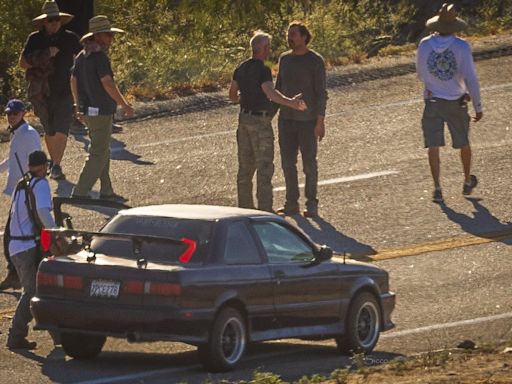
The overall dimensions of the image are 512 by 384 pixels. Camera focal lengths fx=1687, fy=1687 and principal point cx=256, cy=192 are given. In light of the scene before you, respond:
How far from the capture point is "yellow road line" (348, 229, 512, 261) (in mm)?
17641

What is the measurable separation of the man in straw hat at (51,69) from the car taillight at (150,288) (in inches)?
291

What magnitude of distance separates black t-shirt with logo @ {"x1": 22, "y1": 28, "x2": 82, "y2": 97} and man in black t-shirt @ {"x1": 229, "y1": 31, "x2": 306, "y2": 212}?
7.84ft

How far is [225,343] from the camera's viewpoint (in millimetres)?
12953

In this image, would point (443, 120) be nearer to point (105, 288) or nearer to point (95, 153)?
point (95, 153)

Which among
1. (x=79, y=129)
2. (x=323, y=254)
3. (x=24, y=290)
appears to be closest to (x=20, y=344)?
(x=24, y=290)

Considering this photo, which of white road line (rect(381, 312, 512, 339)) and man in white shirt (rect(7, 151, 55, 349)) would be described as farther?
white road line (rect(381, 312, 512, 339))

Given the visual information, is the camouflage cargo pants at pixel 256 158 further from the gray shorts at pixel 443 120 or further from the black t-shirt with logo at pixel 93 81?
the gray shorts at pixel 443 120

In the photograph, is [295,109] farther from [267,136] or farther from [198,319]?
[198,319]

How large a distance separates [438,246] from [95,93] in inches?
164

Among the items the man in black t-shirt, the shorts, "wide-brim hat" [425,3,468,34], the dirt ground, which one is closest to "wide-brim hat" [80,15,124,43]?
the shorts

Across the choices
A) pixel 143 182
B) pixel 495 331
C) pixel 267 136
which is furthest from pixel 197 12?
pixel 495 331

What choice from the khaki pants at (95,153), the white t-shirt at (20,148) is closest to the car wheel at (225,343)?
the white t-shirt at (20,148)

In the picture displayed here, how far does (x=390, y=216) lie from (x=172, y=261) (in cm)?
658

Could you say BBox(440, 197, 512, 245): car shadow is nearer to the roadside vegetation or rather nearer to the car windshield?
the car windshield
